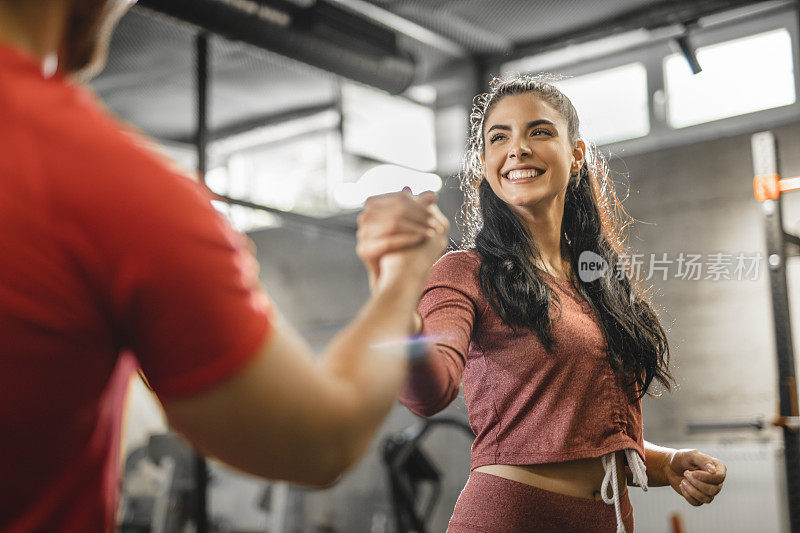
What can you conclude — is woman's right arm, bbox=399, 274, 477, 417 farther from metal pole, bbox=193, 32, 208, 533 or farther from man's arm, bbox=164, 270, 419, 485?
metal pole, bbox=193, 32, 208, 533

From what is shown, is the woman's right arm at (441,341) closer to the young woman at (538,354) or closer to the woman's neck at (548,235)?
the young woman at (538,354)

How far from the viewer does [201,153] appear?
405cm

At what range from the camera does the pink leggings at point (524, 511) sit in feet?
4.00

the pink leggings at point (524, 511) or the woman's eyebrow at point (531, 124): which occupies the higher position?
the woman's eyebrow at point (531, 124)

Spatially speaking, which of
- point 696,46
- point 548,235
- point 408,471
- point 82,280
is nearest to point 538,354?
point 548,235

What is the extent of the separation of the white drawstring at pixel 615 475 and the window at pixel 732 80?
2539 millimetres

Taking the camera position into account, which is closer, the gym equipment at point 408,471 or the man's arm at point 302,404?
the man's arm at point 302,404

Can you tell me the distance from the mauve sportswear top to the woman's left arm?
4.3 inches

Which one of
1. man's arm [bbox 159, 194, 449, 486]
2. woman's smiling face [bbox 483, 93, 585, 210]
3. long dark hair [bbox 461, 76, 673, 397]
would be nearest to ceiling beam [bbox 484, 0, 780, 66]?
long dark hair [bbox 461, 76, 673, 397]

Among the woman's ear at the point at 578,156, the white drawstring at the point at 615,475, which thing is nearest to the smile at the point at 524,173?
the woman's ear at the point at 578,156

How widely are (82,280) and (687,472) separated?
3.96ft

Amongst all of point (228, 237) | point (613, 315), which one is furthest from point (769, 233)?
point (228, 237)

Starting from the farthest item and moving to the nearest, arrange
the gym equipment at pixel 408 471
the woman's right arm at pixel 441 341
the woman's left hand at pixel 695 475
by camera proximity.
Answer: the gym equipment at pixel 408 471
the woman's left hand at pixel 695 475
the woman's right arm at pixel 441 341

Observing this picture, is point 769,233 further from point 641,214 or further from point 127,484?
point 127,484
